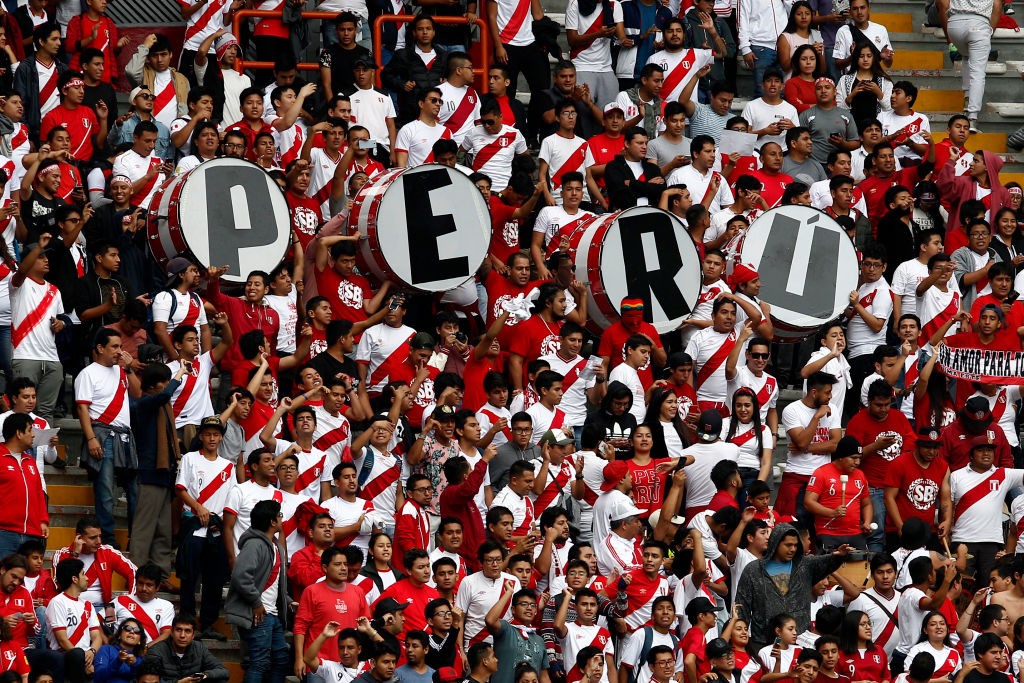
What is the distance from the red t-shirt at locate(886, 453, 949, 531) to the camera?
19375 mm

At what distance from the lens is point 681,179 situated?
70.5ft

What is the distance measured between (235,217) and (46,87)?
2967 millimetres

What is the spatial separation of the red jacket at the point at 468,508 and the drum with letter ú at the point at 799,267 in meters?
4.11

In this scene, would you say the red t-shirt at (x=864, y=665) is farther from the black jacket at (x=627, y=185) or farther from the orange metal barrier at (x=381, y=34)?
the orange metal barrier at (x=381, y=34)

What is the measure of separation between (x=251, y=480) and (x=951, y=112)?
10862 millimetres

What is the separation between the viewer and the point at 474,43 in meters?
23.1

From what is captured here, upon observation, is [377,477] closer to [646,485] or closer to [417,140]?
[646,485]

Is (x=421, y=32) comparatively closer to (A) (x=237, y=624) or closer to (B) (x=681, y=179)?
(B) (x=681, y=179)

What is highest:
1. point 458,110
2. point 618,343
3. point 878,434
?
point 458,110

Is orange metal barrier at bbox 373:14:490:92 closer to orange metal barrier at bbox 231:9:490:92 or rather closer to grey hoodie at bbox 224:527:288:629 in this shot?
orange metal barrier at bbox 231:9:490:92

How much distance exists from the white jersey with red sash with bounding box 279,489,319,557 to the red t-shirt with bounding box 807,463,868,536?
4.22 meters

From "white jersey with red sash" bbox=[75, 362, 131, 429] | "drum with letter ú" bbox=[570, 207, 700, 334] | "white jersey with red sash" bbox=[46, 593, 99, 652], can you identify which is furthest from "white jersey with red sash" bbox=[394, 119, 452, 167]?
"white jersey with red sash" bbox=[46, 593, 99, 652]

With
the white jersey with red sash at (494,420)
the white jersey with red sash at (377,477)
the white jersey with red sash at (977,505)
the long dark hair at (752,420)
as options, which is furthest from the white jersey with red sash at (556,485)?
the white jersey with red sash at (977,505)

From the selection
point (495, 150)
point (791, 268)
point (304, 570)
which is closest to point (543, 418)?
point (304, 570)
